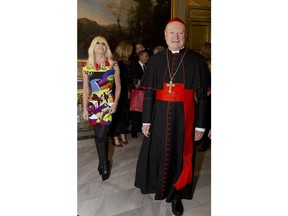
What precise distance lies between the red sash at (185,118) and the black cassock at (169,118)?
0.05 feet

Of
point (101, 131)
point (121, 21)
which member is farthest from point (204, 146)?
point (121, 21)

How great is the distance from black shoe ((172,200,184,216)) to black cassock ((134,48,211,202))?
0.17ft

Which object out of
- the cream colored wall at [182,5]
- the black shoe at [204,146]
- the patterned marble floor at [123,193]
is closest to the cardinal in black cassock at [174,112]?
the patterned marble floor at [123,193]

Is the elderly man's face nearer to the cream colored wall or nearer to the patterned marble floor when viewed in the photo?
the patterned marble floor

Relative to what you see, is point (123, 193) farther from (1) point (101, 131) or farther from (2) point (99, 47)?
(2) point (99, 47)

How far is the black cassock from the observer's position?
273cm

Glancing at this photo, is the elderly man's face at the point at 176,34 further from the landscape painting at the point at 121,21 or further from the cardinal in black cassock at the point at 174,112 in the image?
the landscape painting at the point at 121,21

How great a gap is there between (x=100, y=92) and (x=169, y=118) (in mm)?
1147

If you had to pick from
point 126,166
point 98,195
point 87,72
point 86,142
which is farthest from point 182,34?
point 86,142

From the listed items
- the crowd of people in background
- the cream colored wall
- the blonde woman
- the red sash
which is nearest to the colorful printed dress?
the blonde woman
